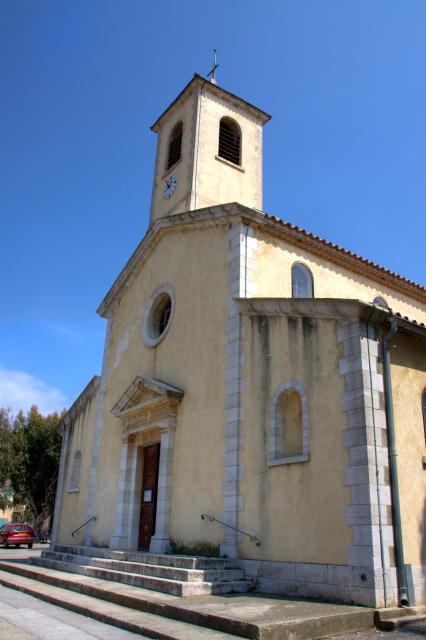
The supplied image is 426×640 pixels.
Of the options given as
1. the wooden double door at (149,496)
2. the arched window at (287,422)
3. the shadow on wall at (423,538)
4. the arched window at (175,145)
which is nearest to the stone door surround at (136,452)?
the wooden double door at (149,496)

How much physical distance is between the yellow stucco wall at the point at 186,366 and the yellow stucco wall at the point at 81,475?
3.74ft

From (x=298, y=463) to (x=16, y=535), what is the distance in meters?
22.5

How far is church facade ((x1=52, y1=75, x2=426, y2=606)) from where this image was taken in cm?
846

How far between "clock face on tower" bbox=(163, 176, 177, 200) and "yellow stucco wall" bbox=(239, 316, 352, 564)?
25.8 ft

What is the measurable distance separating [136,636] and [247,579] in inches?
127

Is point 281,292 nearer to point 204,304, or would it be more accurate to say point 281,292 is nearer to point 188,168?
point 204,304

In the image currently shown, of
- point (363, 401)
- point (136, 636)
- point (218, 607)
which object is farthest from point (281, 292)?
point (136, 636)

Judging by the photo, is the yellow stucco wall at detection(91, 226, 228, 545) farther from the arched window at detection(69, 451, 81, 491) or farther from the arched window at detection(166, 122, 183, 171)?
the arched window at detection(166, 122, 183, 171)

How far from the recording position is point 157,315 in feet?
51.2

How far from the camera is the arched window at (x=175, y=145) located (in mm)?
18156

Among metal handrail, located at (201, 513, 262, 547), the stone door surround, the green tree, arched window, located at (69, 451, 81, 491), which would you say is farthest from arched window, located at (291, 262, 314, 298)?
the green tree

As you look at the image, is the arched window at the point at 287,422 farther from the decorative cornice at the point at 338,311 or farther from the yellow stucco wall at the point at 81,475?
the yellow stucco wall at the point at 81,475

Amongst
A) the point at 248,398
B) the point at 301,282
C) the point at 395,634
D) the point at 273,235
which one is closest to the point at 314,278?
the point at 301,282

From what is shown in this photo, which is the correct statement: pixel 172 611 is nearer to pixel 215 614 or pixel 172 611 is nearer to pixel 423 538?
pixel 215 614
